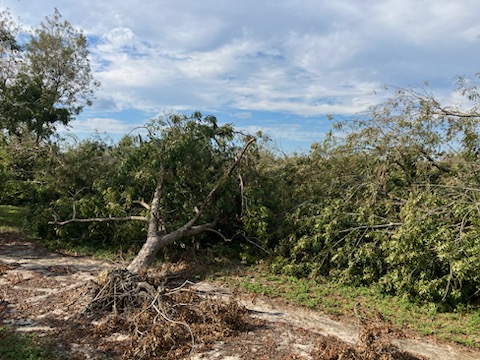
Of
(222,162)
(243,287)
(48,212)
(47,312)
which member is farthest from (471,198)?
(48,212)

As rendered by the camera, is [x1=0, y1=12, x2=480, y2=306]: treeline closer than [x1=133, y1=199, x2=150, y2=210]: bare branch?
Yes

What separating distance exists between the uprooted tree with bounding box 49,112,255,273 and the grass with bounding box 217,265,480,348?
1663 millimetres

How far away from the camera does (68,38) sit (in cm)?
1764

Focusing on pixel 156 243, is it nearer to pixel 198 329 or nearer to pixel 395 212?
pixel 198 329

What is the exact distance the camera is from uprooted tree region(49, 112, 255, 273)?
798 cm

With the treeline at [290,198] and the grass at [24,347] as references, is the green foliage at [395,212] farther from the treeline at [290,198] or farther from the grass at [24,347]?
the grass at [24,347]

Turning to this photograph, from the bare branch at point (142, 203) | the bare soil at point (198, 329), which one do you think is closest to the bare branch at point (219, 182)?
the bare branch at point (142, 203)

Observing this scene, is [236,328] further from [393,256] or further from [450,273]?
[450,273]

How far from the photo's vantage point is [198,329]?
467 cm

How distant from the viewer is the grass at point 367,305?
5.13 m

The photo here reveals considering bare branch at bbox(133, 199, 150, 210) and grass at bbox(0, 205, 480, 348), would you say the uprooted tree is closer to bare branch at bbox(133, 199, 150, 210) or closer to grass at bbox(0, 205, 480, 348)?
bare branch at bbox(133, 199, 150, 210)

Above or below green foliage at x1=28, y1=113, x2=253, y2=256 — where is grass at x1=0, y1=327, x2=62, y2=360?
below

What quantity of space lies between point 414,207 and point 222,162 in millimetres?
4146

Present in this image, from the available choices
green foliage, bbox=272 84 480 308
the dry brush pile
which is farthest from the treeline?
the dry brush pile
